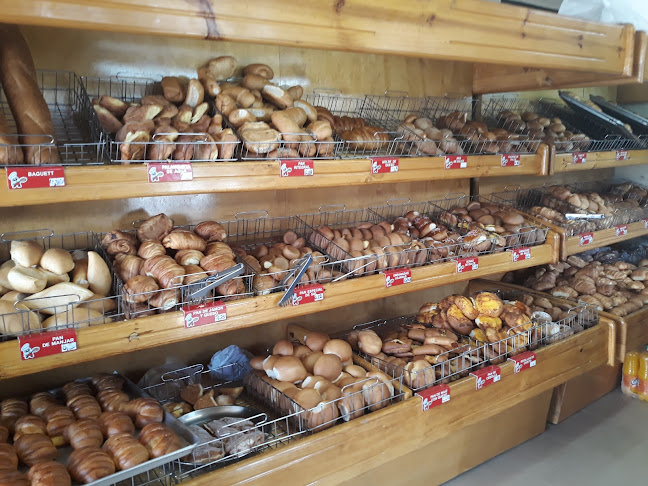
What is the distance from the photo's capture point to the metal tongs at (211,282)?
5.51ft

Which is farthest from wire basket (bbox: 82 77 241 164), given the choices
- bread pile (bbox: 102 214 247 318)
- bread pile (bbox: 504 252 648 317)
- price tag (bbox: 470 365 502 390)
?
bread pile (bbox: 504 252 648 317)

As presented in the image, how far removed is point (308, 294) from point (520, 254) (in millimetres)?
1361

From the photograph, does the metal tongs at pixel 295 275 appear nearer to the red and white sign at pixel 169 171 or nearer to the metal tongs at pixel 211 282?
the metal tongs at pixel 211 282

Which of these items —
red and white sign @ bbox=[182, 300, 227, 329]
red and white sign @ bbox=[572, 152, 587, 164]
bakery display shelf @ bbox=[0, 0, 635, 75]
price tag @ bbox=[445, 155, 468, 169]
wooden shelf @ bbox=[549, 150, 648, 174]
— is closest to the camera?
bakery display shelf @ bbox=[0, 0, 635, 75]

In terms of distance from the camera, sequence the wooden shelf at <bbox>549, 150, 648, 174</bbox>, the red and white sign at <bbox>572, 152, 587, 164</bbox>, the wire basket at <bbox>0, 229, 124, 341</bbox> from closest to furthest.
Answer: the wire basket at <bbox>0, 229, 124, 341</bbox>
the wooden shelf at <bbox>549, 150, 648, 174</bbox>
the red and white sign at <bbox>572, 152, 587, 164</bbox>

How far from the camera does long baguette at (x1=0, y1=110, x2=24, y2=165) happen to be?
55.8 inches

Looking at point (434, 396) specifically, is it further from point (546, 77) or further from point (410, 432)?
point (546, 77)

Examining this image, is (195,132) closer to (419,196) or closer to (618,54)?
(419,196)

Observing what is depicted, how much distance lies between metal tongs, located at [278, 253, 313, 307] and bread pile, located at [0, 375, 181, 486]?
54cm

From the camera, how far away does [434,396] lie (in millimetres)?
2084

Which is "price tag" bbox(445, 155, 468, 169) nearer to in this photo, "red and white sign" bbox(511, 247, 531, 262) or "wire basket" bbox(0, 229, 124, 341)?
"red and white sign" bbox(511, 247, 531, 262)

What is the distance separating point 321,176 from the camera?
1954 millimetres

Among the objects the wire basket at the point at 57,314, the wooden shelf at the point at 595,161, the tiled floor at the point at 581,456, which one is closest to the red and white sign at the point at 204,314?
the wire basket at the point at 57,314

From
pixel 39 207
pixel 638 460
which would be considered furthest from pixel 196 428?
pixel 638 460
